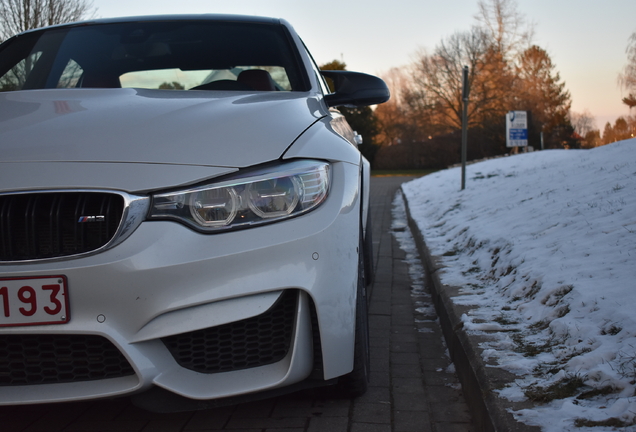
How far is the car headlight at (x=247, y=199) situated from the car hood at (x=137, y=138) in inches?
1.8

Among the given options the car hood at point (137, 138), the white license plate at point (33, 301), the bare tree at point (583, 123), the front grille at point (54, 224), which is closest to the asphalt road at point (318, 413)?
the white license plate at point (33, 301)

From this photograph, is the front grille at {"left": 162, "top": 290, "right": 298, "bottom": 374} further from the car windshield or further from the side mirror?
the car windshield

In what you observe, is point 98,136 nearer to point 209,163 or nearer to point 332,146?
point 209,163

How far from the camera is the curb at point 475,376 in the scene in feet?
6.57

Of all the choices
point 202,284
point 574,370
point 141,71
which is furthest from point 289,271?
point 141,71

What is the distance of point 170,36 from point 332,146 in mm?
1630

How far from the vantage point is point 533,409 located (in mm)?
2020

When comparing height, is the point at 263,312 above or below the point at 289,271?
below

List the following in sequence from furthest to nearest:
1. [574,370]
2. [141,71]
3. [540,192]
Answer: [540,192], [141,71], [574,370]

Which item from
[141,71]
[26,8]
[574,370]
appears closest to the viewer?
[574,370]

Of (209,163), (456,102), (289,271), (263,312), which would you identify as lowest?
(263,312)

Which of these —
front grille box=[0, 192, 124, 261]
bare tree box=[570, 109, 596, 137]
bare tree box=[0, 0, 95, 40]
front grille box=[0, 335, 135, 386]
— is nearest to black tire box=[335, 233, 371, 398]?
front grille box=[0, 335, 135, 386]

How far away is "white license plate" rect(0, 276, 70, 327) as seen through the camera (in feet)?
6.04

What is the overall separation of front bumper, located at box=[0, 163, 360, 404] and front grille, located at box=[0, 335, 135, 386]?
2 cm
